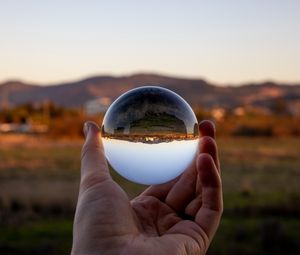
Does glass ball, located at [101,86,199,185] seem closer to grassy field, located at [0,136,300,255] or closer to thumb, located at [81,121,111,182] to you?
thumb, located at [81,121,111,182]

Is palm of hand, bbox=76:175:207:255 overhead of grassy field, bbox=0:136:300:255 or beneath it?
overhead

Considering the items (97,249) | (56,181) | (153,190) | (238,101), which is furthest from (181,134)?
(238,101)

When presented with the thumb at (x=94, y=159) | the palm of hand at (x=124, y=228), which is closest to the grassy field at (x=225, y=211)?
the palm of hand at (x=124, y=228)

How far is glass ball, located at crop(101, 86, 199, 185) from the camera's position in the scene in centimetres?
311

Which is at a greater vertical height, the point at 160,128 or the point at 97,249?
the point at 160,128

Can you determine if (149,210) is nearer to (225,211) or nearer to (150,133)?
(150,133)

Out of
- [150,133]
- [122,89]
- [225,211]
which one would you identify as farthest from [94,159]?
[122,89]

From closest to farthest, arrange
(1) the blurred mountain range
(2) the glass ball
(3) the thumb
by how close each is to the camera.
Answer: (3) the thumb < (2) the glass ball < (1) the blurred mountain range

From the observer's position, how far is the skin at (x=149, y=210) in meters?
2.80

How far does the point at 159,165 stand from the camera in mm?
3156

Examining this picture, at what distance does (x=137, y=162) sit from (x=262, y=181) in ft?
55.3

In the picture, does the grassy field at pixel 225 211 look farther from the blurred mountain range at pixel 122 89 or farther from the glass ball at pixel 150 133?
the blurred mountain range at pixel 122 89

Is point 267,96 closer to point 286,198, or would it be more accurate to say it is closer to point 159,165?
point 286,198

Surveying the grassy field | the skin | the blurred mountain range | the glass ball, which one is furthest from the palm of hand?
the blurred mountain range
